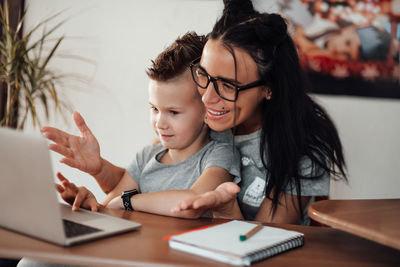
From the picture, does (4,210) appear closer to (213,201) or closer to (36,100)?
(213,201)

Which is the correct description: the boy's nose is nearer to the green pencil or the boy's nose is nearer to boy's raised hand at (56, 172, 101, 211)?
boy's raised hand at (56, 172, 101, 211)

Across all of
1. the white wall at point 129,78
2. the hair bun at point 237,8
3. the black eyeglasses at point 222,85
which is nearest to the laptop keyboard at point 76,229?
the black eyeglasses at point 222,85

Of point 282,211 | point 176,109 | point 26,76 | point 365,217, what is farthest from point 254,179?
point 26,76

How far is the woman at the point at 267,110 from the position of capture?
1.52 m

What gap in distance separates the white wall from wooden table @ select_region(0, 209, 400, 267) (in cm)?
176

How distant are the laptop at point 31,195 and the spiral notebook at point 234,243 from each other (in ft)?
0.62

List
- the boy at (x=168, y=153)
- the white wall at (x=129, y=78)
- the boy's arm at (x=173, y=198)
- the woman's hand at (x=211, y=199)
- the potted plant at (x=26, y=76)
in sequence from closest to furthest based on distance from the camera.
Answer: the woman's hand at (x=211, y=199)
the boy's arm at (x=173, y=198)
the boy at (x=168, y=153)
the potted plant at (x=26, y=76)
the white wall at (x=129, y=78)

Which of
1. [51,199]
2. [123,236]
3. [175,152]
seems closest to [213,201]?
[123,236]

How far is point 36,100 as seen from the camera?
3.03 m

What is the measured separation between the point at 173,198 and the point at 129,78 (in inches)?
70.2

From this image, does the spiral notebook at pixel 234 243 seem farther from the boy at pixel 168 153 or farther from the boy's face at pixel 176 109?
the boy's face at pixel 176 109

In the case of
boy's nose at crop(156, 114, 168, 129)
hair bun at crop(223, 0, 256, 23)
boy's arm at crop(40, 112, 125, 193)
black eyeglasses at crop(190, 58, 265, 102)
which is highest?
hair bun at crop(223, 0, 256, 23)

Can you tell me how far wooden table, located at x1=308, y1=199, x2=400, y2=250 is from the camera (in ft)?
3.16

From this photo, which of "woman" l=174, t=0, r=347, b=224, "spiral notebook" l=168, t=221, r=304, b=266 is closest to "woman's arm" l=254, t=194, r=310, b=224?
"woman" l=174, t=0, r=347, b=224
